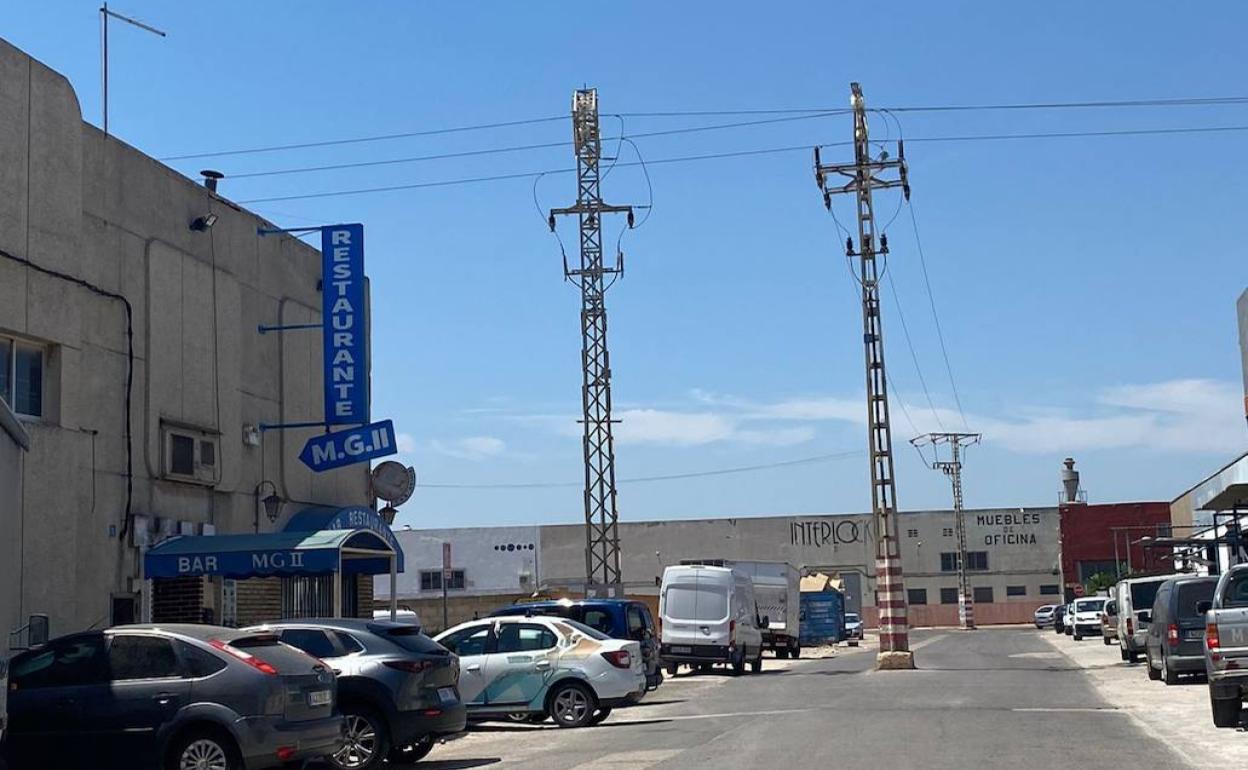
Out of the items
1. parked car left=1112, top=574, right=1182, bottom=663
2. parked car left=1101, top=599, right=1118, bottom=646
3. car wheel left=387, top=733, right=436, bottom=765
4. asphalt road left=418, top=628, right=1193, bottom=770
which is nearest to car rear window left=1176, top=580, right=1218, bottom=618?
asphalt road left=418, top=628, right=1193, bottom=770

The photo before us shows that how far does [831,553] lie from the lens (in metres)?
91.5

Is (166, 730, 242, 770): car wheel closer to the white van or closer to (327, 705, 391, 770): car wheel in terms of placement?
(327, 705, 391, 770): car wheel

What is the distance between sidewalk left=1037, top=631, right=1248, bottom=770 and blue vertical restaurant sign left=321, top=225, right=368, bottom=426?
12704 millimetres

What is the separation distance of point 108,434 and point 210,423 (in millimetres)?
2898

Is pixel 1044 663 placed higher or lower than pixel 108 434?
lower

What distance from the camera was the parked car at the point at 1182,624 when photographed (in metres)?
25.7

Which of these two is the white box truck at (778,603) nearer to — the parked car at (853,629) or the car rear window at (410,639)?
the parked car at (853,629)

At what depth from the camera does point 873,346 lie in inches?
1462

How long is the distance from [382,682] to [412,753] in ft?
6.17

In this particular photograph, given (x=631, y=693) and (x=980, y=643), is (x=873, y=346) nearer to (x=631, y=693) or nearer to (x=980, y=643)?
(x=631, y=693)

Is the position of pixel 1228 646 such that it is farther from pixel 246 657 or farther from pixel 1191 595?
pixel 246 657

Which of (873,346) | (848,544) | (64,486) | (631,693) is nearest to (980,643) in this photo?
(873,346)

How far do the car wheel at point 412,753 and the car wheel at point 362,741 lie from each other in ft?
4.24

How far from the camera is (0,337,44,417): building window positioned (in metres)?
20.5
